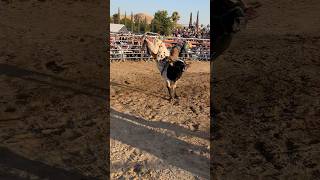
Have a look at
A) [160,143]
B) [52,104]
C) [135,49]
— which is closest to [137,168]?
[160,143]

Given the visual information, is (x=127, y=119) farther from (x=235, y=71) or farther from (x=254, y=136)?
(x=235, y=71)

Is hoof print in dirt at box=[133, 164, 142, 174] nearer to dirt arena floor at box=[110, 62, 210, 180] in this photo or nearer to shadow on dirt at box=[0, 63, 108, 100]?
dirt arena floor at box=[110, 62, 210, 180]

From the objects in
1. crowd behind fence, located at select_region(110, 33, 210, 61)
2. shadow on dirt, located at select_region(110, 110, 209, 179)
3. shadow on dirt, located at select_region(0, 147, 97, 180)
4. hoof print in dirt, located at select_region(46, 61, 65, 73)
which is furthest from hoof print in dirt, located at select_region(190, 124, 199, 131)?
crowd behind fence, located at select_region(110, 33, 210, 61)

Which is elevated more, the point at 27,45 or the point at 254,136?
the point at 27,45

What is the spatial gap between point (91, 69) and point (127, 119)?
11.0 ft

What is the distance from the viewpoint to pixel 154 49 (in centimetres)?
1177

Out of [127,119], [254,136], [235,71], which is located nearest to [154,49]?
[235,71]

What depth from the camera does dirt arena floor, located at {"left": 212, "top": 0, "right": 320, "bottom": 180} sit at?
5.39m

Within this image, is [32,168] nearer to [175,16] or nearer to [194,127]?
[194,127]

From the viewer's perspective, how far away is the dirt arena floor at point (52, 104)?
522 centimetres

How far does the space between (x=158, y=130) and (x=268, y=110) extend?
198 centimetres

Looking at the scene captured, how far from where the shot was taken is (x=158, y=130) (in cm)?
738

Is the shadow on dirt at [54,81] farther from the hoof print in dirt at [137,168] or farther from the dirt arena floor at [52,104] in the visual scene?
the hoof print in dirt at [137,168]

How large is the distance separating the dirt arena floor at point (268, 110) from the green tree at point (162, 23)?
36.9 m
